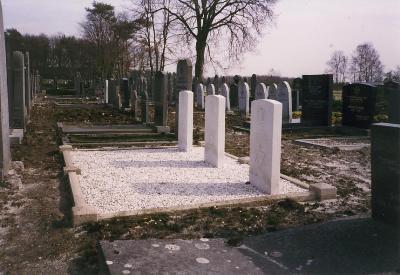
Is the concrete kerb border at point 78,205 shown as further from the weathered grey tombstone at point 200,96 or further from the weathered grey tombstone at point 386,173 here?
the weathered grey tombstone at point 200,96

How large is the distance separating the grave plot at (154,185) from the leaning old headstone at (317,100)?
22.2ft

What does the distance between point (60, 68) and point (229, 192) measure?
58.4 meters

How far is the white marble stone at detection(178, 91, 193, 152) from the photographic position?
9.30m

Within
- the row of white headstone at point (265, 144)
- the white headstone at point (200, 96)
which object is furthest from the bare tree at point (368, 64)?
the row of white headstone at point (265, 144)

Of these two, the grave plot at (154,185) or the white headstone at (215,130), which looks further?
the white headstone at (215,130)

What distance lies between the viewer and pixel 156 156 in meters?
9.09

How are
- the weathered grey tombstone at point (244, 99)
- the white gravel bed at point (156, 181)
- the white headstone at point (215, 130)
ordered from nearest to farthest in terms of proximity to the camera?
1. the white gravel bed at point (156, 181)
2. the white headstone at point (215, 130)
3. the weathered grey tombstone at point (244, 99)

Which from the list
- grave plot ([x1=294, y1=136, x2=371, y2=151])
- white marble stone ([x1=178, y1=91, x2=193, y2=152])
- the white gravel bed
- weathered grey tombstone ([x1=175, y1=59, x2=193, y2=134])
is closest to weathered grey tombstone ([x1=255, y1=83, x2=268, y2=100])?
grave plot ([x1=294, y1=136, x2=371, y2=151])

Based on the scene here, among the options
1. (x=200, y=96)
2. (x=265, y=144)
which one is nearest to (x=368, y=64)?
(x=200, y=96)

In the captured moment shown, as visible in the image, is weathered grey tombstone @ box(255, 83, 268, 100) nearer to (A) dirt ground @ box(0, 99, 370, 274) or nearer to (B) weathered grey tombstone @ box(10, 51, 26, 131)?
(B) weathered grey tombstone @ box(10, 51, 26, 131)

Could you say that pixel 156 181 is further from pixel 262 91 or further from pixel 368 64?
pixel 368 64

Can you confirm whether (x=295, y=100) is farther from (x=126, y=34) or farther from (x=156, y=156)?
(x=126, y=34)

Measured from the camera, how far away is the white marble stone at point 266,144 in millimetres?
5977

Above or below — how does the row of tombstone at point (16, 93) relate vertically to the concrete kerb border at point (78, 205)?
above
